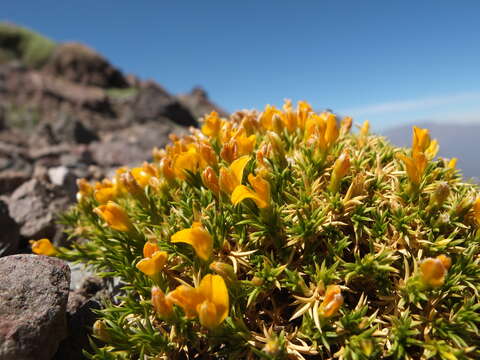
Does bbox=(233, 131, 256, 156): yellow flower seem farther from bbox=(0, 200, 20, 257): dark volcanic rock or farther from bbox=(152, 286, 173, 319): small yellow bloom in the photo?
bbox=(0, 200, 20, 257): dark volcanic rock

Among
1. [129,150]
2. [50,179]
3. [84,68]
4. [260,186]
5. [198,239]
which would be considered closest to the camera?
[198,239]

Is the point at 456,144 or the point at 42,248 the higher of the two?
the point at 456,144

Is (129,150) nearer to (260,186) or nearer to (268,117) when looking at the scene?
(268,117)

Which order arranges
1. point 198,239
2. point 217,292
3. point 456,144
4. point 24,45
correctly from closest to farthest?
point 217,292 → point 198,239 → point 456,144 → point 24,45

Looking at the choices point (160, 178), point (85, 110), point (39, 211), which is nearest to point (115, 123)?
point (85, 110)

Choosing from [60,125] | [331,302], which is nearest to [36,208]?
[331,302]

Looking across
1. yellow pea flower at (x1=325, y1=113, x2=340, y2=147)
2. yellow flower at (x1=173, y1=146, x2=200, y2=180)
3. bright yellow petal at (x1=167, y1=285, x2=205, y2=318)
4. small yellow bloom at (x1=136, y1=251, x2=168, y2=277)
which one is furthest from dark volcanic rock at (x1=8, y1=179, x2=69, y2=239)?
yellow pea flower at (x1=325, y1=113, x2=340, y2=147)

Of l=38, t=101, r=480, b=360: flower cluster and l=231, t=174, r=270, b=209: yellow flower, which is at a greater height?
l=231, t=174, r=270, b=209: yellow flower

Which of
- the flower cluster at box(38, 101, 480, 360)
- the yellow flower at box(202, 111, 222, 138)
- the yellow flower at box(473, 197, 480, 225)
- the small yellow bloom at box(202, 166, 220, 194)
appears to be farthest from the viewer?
the yellow flower at box(202, 111, 222, 138)
